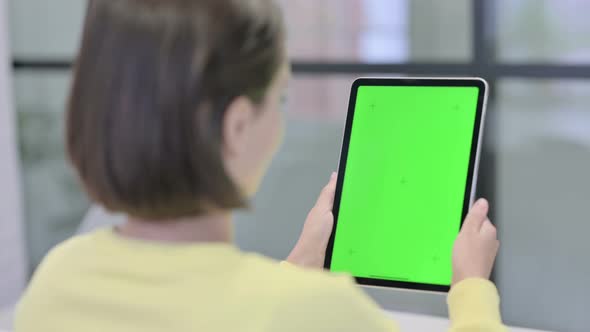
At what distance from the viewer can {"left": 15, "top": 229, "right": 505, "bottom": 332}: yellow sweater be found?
52cm

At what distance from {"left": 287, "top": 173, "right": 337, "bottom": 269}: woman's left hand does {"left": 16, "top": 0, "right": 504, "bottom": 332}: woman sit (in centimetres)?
27

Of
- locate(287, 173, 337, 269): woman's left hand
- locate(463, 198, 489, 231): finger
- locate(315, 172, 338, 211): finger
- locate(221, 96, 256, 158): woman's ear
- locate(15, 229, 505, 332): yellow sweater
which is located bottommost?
locate(287, 173, 337, 269): woman's left hand

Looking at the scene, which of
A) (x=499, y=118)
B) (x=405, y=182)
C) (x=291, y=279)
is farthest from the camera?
(x=499, y=118)

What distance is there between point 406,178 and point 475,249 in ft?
0.50

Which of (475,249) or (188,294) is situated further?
(475,249)

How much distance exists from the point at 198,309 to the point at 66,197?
1509 millimetres

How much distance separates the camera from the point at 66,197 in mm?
1954

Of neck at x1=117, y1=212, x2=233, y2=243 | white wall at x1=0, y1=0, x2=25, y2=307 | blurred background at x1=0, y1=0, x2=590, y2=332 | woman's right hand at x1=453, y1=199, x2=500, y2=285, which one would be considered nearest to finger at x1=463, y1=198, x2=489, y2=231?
woman's right hand at x1=453, y1=199, x2=500, y2=285

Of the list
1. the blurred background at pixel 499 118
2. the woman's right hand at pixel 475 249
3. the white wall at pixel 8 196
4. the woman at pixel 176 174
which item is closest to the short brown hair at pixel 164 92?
the woman at pixel 176 174

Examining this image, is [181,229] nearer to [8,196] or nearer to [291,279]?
[291,279]

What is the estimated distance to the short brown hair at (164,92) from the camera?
53 cm

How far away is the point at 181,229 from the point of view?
0.59 meters

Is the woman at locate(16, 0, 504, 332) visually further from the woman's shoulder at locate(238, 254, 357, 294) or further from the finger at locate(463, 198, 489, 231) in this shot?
the finger at locate(463, 198, 489, 231)

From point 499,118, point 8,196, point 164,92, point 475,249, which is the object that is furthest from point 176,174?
point 8,196
